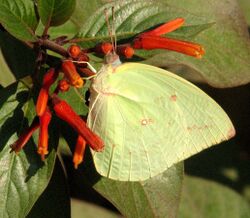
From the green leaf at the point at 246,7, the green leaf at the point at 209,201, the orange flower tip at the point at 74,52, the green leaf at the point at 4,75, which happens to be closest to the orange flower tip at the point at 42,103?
the orange flower tip at the point at 74,52

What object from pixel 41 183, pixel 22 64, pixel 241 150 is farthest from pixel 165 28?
pixel 241 150

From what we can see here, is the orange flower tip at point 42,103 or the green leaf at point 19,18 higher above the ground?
the green leaf at point 19,18

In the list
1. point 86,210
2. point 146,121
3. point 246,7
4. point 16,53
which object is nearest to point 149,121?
point 146,121

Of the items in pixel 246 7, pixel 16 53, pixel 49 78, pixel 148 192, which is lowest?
pixel 246 7

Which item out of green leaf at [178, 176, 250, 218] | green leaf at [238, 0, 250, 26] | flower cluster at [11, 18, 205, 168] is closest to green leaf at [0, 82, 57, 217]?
flower cluster at [11, 18, 205, 168]

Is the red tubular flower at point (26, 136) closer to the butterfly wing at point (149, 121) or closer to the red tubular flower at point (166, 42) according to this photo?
the butterfly wing at point (149, 121)

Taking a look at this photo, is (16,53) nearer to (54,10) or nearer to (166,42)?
(54,10)

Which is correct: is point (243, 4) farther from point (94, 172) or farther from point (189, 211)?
point (94, 172)
